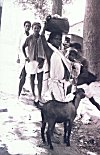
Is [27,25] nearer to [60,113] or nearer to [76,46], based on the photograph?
[76,46]

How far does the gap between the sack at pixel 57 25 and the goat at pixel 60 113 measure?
0.28 metres

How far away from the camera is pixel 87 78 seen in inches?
56.7

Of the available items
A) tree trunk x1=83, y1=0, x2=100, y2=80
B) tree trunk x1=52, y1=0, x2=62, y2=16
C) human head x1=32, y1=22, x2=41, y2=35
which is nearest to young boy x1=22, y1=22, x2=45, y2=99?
human head x1=32, y1=22, x2=41, y2=35

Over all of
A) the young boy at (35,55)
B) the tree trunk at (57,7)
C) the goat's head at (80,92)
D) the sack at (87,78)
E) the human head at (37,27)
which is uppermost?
the tree trunk at (57,7)

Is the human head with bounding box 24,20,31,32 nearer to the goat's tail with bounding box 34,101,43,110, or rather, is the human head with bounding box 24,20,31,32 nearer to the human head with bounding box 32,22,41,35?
the human head with bounding box 32,22,41,35

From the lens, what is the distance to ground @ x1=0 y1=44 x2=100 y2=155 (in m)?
1.42

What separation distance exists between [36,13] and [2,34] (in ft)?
0.63

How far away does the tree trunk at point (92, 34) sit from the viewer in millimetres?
1484

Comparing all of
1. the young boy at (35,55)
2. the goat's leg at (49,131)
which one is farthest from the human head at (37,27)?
the goat's leg at (49,131)

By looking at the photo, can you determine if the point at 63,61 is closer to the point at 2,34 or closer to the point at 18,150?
the point at 2,34

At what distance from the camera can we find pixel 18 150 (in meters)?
1.40

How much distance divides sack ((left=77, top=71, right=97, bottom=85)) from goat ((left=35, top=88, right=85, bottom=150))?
0.04m

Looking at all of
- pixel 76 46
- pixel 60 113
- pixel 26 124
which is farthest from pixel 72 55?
pixel 26 124

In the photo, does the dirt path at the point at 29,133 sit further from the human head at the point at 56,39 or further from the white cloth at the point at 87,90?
the human head at the point at 56,39
